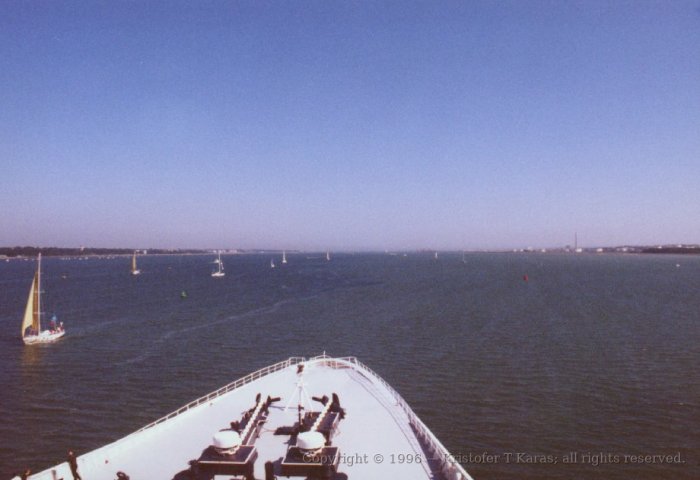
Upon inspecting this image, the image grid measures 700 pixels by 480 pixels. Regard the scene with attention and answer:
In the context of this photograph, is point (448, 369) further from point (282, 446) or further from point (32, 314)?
point (32, 314)

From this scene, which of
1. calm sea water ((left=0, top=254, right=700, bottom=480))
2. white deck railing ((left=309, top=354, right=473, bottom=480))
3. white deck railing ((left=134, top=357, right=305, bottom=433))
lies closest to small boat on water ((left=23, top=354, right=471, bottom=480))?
white deck railing ((left=309, top=354, right=473, bottom=480))

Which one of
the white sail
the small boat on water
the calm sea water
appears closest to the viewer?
the small boat on water

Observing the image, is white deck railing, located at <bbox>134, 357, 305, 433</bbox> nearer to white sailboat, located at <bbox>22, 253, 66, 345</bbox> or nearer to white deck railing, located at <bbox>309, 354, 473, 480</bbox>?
white deck railing, located at <bbox>309, 354, 473, 480</bbox>

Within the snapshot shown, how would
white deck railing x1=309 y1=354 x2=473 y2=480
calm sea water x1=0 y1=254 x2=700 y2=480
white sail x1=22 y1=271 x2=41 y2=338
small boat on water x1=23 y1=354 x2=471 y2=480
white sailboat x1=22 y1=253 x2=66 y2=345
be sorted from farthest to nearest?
white sail x1=22 y1=271 x2=41 y2=338 → white sailboat x1=22 y1=253 x2=66 y2=345 → calm sea water x1=0 y1=254 x2=700 y2=480 → white deck railing x1=309 y1=354 x2=473 y2=480 → small boat on water x1=23 y1=354 x2=471 y2=480

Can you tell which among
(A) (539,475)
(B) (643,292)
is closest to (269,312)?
A: (A) (539,475)

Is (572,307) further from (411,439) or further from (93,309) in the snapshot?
(93,309)
